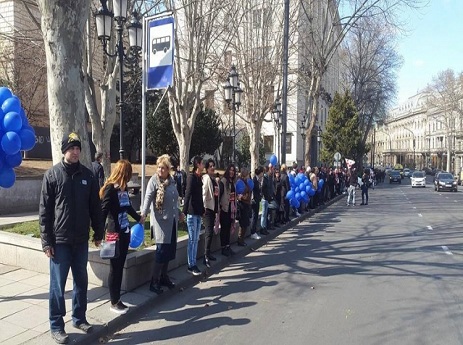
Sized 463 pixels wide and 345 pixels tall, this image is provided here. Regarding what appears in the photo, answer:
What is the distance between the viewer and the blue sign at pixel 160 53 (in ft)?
24.6

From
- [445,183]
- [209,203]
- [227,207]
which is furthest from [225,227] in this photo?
[445,183]

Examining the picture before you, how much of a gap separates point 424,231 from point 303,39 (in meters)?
19.2

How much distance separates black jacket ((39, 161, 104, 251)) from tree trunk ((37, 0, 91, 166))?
196cm

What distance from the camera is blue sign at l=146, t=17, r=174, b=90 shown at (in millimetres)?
7512

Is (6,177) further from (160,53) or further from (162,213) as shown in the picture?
(160,53)

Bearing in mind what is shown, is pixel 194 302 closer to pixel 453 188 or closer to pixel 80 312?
pixel 80 312

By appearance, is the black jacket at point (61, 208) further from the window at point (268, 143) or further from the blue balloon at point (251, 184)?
the window at point (268, 143)

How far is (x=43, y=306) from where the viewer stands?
5.25 m

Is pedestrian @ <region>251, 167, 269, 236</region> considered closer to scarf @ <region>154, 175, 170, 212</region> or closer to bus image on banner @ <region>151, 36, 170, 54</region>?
bus image on banner @ <region>151, 36, 170, 54</region>

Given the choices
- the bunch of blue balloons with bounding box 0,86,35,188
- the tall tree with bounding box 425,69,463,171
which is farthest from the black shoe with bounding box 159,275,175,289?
the tall tree with bounding box 425,69,463,171

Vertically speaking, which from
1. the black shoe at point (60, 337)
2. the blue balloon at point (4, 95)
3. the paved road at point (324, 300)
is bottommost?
the paved road at point (324, 300)

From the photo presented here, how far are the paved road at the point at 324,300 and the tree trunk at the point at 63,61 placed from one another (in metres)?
2.99

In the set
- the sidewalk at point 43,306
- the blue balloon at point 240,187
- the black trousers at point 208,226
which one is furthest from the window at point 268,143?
Result: the sidewalk at point 43,306

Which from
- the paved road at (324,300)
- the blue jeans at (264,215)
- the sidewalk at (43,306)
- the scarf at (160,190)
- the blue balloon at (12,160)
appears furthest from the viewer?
the blue jeans at (264,215)
